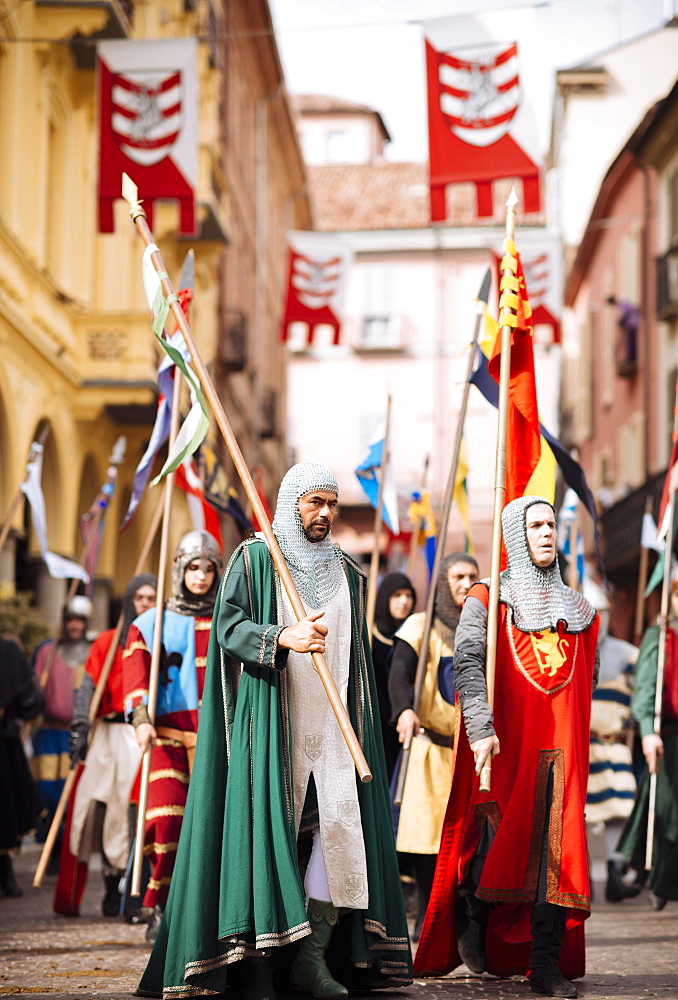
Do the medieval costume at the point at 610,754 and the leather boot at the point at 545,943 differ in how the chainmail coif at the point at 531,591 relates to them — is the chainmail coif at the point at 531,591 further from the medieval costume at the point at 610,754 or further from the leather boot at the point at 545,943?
the medieval costume at the point at 610,754

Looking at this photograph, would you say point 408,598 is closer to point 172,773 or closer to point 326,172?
point 172,773

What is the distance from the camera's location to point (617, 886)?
422 inches

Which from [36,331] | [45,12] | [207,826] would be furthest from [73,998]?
[45,12]

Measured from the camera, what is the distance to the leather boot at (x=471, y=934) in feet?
21.5

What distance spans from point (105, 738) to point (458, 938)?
4.14 m

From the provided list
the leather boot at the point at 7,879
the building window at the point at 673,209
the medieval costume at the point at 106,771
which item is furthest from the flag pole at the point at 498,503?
the building window at the point at 673,209

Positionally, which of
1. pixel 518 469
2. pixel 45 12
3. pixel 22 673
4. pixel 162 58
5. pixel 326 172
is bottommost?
pixel 22 673

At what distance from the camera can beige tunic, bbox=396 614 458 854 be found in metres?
8.05

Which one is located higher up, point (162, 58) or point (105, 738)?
point (162, 58)

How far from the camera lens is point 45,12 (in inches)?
713

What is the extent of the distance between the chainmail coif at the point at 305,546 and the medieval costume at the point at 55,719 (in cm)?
704

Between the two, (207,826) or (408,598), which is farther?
(408,598)

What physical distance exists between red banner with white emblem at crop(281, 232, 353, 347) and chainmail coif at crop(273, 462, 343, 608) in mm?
16543

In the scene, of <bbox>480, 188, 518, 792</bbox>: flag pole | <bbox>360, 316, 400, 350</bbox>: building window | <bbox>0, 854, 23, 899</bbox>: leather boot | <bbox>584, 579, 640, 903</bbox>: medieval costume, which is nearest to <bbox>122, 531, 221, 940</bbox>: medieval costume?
<bbox>480, 188, 518, 792</bbox>: flag pole
